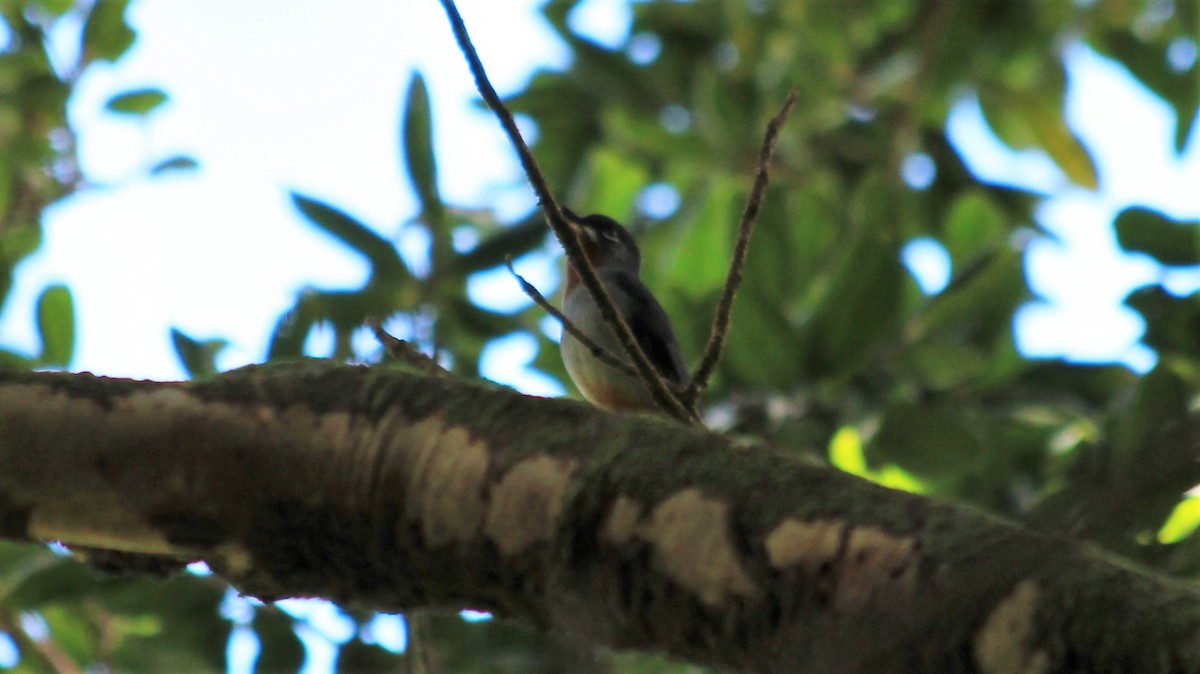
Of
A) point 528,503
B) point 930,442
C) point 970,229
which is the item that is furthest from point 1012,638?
point 970,229

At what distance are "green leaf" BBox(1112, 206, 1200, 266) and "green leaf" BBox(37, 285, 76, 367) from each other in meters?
3.34

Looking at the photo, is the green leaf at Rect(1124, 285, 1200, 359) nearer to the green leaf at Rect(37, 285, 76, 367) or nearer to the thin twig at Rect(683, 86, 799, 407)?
the thin twig at Rect(683, 86, 799, 407)

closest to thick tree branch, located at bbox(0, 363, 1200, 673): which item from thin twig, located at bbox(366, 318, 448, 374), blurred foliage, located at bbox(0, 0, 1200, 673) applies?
thin twig, located at bbox(366, 318, 448, 374)

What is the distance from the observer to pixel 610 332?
4691mm

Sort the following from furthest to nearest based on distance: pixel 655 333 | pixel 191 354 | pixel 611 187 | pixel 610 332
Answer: pixel 611 187 < pixel 655 333 < pixel 610 332 < pixel 191 354

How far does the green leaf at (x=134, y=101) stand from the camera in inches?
222

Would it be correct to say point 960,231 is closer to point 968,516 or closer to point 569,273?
point 569,273

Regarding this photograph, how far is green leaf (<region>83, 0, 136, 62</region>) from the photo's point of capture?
5.64 meters

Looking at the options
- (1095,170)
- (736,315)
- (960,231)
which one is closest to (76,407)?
(736,315)

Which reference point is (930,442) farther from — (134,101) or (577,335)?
(134,101)

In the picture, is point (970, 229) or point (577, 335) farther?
point (970, 229)

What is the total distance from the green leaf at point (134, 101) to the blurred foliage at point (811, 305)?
1 centimetres

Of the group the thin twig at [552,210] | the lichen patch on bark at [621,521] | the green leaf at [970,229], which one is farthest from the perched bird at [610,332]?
the lichen patch on bark at [621,521]

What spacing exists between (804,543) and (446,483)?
1.66ft
